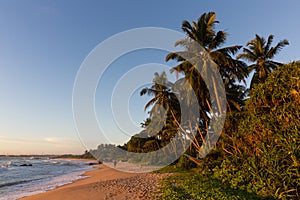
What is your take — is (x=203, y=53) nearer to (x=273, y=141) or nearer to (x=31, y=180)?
(x=273, y=141)

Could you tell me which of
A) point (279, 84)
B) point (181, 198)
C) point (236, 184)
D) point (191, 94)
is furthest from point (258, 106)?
point (191, 94)

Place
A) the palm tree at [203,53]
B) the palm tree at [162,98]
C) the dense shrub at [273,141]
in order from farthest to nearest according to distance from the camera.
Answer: the palm tree at [162,98] → the palm tree at [203,53] → the dense shrub at [273,141]

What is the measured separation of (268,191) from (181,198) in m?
2.71

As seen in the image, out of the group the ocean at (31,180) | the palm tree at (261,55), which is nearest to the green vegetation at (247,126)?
the palm tree at (261,55)

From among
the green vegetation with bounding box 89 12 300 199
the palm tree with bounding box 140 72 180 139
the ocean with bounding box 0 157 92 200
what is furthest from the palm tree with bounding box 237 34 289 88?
the ocean with bounding box 0 157 92 200

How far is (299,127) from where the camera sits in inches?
245

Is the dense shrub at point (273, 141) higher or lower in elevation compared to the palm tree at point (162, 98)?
lower

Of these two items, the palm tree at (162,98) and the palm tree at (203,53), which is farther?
the palm tree at (162,98)

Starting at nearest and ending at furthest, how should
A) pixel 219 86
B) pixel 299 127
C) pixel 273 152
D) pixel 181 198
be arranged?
pixel 299 127 < pixel 273 152 < pixel 181 198 < pixel 219 86

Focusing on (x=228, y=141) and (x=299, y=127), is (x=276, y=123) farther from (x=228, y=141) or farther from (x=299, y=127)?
(x=228, y=141)

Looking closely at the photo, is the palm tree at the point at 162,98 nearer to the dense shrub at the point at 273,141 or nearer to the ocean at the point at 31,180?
the ocean at the point at 31,180

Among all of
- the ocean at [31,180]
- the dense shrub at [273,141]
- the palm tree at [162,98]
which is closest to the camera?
the dense shrub at [273,141]

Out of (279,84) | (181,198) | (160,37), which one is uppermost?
(160,37)

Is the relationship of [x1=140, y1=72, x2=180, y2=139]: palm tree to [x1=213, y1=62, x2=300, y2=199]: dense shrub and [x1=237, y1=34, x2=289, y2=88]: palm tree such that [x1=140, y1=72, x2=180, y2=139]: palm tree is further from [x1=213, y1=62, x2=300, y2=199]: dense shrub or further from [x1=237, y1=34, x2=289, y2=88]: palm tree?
[x1=213, y1=62, x2=300, y2=199]: dense shrub
